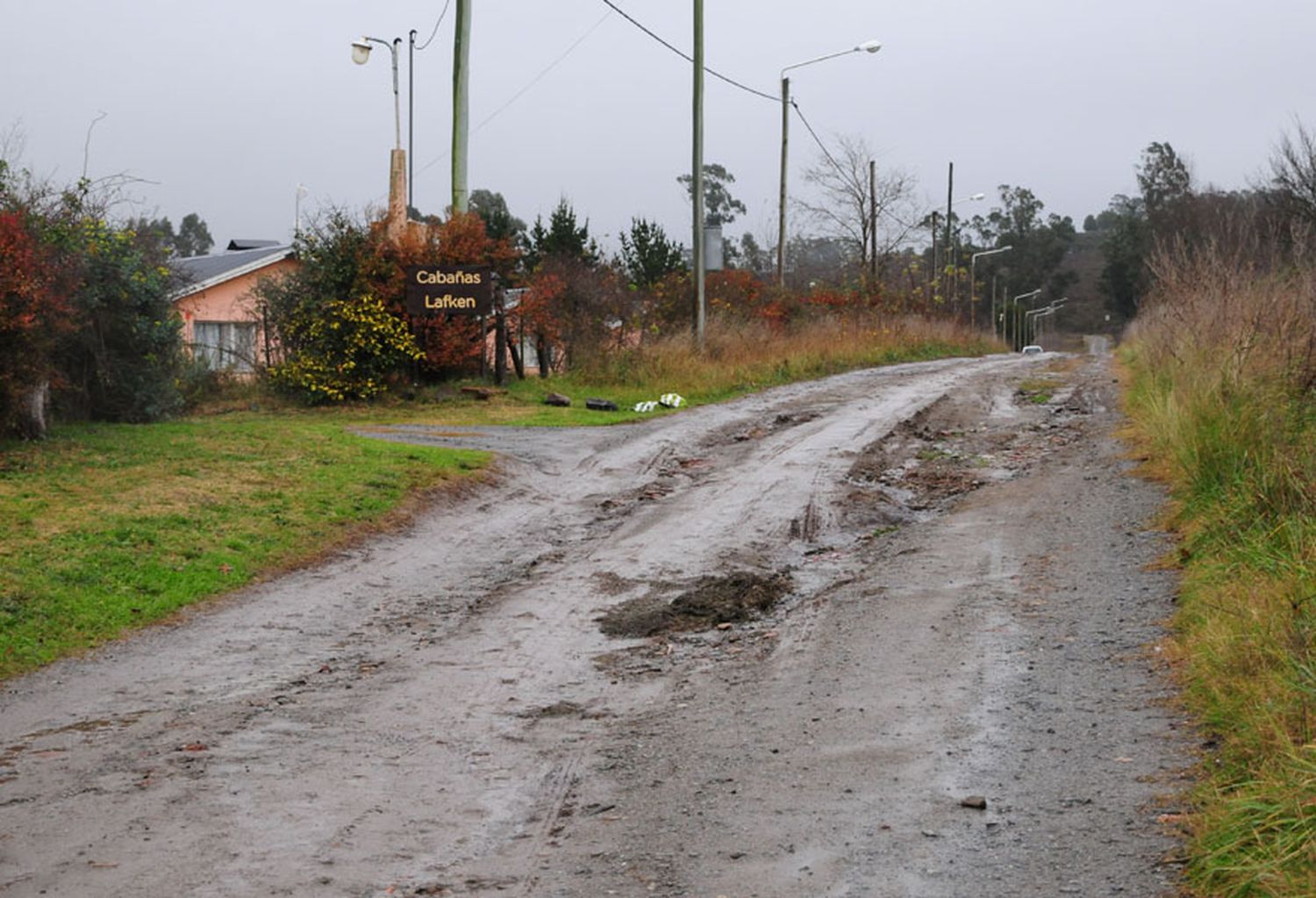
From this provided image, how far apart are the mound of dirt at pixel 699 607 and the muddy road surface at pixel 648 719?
0.03m

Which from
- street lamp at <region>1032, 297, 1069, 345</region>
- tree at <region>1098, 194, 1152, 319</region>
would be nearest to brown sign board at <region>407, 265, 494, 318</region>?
tree at <region>1098, 194, 1152, 319</region>

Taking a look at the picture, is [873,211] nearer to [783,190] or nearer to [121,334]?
[783,190]

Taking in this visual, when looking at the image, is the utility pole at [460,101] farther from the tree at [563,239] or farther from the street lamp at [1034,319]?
the street lamp at [1034,319]

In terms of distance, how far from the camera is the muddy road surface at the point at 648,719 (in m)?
5.28

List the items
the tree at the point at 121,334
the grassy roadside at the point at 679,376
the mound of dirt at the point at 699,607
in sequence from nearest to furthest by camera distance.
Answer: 1. the mound of dirt at the point at 699,607
2. the tree at the point at 121,334
3. the grassy roadside at the point at 679,376

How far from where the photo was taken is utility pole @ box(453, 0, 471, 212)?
26391mm

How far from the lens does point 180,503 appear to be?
508 inches

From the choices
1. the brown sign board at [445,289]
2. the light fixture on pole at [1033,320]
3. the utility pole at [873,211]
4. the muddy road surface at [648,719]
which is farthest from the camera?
the light fixture on pole at [1033,320]

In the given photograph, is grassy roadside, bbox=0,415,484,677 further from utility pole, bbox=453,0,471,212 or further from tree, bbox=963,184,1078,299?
tree, bbox=963,184,1078,299

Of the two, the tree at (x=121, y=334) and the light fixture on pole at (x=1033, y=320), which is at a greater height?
the light fixture on pole at (x=1033, y=320)

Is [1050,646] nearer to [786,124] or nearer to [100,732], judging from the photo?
[100,732]

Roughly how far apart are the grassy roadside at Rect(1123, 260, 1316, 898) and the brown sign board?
1182 cm

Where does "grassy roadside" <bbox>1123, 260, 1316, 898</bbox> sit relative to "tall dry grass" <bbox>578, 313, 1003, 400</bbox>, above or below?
below

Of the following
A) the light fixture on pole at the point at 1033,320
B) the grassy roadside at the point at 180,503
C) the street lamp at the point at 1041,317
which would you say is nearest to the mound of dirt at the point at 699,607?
the grassy roadside at the point at 180,503
